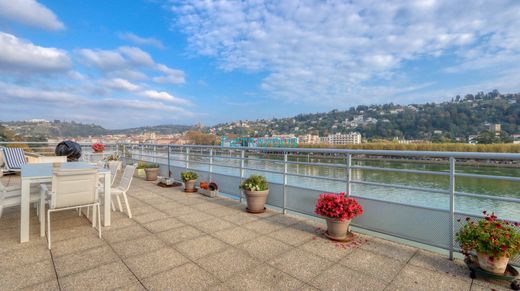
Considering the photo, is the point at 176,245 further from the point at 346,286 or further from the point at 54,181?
the point at 346,286

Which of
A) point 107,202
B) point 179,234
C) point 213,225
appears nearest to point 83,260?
point 179,234

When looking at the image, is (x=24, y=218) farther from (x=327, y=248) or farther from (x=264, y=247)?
→ (x=327, y=248)

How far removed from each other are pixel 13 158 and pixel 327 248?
27.6 ft

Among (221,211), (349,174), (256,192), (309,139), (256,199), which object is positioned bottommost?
(221,211)

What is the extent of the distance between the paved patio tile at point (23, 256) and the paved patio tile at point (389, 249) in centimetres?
320

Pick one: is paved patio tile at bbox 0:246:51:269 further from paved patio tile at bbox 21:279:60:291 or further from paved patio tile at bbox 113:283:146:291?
paved patio tile at bbox 113:283:146:291

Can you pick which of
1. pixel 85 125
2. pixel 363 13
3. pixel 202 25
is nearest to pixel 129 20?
pixel 202 25

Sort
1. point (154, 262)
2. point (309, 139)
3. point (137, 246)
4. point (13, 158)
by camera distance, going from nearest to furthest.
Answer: point (154, 262) → point (137, 246) → point (13, 158) → point (309, 139)

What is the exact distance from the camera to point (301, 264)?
2.31 meters

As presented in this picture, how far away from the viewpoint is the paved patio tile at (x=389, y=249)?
2.52 metres

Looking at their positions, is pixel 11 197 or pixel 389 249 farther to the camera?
pixel 11 197

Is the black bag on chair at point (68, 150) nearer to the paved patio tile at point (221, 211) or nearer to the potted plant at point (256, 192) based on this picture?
the paved patio tile at point (221, 211)

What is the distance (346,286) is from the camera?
1945 mm

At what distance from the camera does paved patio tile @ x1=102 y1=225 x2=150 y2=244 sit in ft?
9.39
